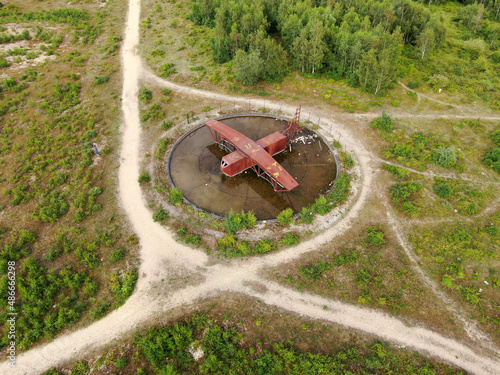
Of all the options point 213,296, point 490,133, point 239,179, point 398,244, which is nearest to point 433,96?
point 490,133

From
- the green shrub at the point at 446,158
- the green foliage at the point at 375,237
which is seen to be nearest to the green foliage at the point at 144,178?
the green foliage at the point at 375,237

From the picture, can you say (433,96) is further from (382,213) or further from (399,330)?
(399,330)

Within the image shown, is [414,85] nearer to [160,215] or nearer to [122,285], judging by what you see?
[160,215]

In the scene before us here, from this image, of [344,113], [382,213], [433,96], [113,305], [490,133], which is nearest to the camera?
[113,305]

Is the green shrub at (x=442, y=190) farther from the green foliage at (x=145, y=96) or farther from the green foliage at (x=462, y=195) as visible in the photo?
the green foliage at (x=145, y=96)

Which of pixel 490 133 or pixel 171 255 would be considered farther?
pixel 490 133
